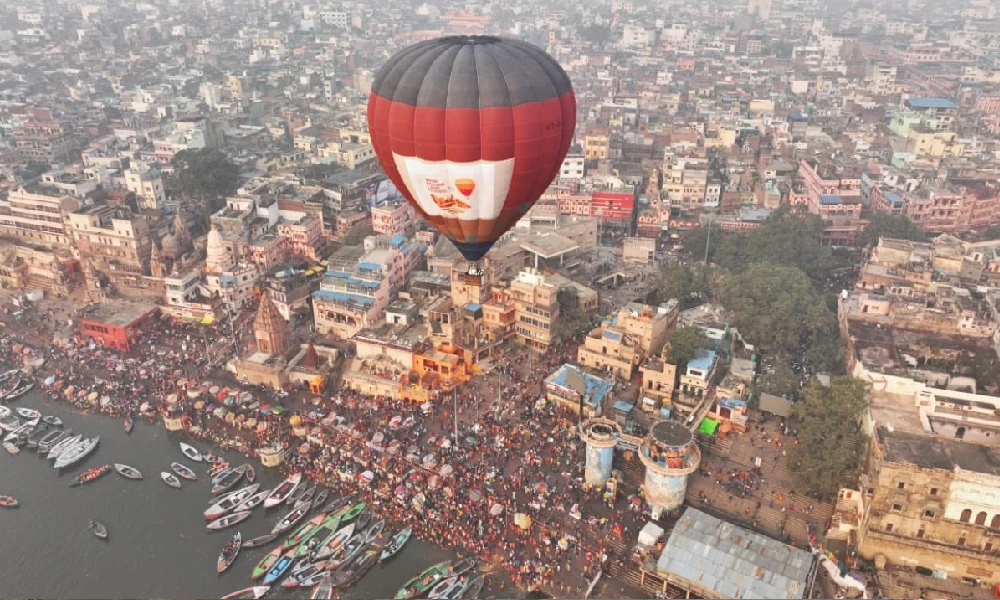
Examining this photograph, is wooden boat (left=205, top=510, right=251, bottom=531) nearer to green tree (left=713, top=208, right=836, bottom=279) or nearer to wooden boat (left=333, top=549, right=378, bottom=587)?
wooden boat (left=333, top=549, right=378, bottom=587)

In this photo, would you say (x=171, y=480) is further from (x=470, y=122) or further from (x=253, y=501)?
(x=470, y=122)

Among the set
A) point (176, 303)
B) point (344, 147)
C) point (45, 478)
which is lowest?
point (45, 478)

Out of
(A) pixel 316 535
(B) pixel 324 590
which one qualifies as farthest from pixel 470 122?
(B) pixel 324 590

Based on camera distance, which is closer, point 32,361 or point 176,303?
point 32,361

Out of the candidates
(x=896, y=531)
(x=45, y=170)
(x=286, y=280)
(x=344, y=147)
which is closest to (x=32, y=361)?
(x=286, y=280)

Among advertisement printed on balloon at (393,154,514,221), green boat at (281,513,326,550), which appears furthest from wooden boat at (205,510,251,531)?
advertisement printed on balloon at (393,154,514,221)

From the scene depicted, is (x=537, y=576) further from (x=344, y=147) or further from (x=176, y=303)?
(x=344, y=147)
